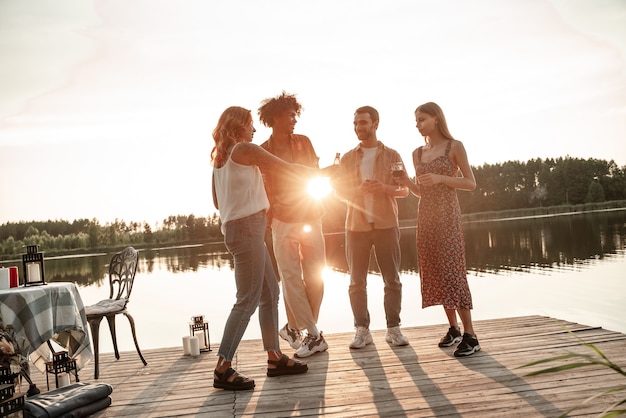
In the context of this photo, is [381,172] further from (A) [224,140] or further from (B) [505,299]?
(B) [505,299]

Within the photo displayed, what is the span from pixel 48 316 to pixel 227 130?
2010 millimetres

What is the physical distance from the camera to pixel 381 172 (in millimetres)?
4691

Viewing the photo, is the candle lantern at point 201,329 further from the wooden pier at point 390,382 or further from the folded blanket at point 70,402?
the folded blanket at point 70,402

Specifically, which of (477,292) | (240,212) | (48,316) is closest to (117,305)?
(48,316)

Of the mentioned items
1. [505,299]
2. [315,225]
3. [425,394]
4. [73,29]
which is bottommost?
[505,299]

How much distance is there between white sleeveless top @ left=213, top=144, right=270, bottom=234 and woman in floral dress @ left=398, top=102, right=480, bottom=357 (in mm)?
1361

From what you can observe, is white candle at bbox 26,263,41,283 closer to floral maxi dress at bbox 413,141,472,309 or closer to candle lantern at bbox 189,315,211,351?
candle lantern at bbox 189,315,211,351

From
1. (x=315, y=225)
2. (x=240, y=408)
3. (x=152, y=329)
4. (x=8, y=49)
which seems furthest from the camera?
(x=8, y=49)

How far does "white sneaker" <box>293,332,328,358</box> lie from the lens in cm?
441

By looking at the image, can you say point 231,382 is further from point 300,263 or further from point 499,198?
point 499,198

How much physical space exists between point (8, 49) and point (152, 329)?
28.0 feet

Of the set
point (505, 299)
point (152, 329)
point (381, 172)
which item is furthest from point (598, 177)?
point (381, 172)

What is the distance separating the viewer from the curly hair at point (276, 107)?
429 centimetres

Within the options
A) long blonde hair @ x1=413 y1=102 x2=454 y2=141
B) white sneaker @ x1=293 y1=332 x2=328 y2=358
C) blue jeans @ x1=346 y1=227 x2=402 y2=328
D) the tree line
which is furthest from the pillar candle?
the tree line
